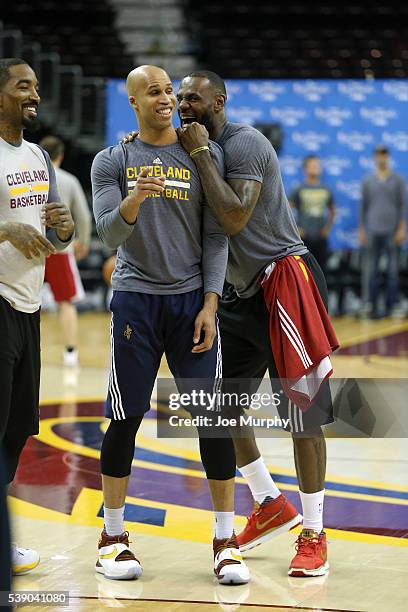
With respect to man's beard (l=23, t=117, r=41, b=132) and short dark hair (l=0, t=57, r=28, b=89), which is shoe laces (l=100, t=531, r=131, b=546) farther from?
short dark hair (l=0, t=57, r=28, b=89)

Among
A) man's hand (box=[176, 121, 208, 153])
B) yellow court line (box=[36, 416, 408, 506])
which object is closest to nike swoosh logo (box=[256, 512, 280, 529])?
yellow court line (box=[36, 416, 408, 506])

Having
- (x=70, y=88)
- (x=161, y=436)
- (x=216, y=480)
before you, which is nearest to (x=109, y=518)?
(x=216, y=480)

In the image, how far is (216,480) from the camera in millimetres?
3977

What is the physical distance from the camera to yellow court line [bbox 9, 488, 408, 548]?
4.45 meters

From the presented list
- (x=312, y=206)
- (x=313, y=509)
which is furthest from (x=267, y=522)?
(x=312, y=206)

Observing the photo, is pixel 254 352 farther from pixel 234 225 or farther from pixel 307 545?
pixel 307 545

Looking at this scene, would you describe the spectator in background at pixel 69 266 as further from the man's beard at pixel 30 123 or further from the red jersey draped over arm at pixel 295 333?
the red jersey draped over arm at pixel 295 333

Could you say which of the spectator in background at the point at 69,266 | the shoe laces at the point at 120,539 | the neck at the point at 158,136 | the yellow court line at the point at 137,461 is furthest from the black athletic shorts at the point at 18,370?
the spectator in background at the point at 69,266

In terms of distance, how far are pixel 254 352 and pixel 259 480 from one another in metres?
0.54

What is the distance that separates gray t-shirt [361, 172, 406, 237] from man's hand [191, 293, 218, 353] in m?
9.32

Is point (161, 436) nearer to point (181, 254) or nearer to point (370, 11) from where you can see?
point (181, 254)

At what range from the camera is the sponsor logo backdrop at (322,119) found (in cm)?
1415

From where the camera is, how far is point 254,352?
4.35m

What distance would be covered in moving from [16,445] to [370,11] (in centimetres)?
1393
